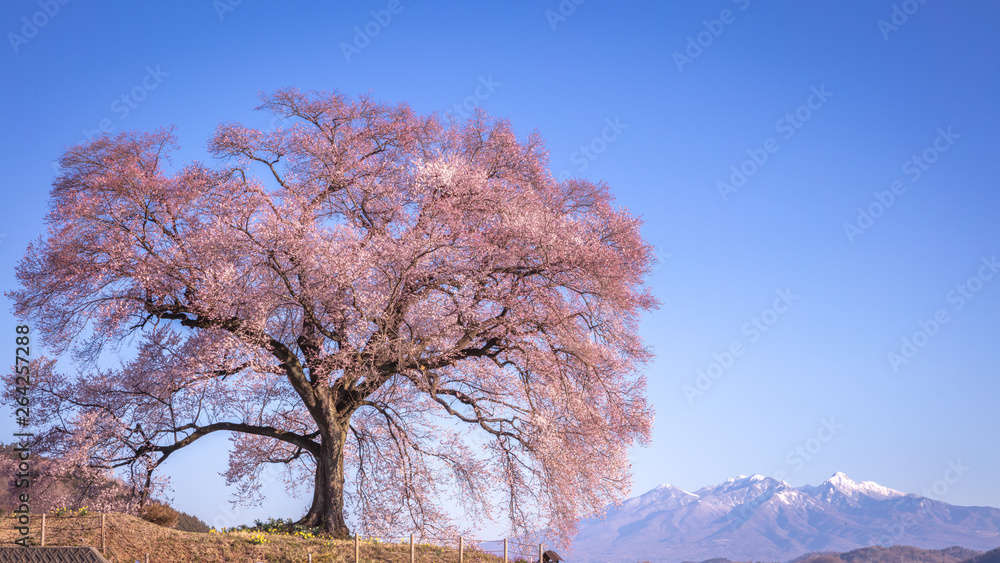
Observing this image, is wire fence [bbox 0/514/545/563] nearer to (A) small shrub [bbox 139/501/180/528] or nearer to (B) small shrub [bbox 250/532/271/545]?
(B) small shrub [bbox 250/532/271/545]

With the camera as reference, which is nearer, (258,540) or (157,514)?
(258,540)

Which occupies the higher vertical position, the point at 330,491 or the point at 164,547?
the point at 330,491

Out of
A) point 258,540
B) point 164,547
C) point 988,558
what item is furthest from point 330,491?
point 988,558

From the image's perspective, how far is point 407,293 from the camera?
68.4ft

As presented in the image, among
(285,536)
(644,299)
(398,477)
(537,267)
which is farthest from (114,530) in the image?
(644,299)

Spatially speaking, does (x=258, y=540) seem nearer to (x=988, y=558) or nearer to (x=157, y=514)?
(x=157, y=514)

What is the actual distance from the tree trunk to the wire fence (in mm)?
758

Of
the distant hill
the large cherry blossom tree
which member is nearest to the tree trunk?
the large cherry blossom tree

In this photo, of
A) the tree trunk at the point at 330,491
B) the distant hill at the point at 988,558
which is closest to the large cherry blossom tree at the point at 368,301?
the tree trunk at the point at 330,491

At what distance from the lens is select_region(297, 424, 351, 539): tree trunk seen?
2194 cm

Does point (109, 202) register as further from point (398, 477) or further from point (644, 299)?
point (644, 299)

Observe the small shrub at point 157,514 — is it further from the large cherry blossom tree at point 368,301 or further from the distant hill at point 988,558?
the distant hill at point 988,558

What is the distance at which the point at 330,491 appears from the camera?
72.9ft

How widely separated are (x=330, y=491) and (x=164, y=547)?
4599mm
